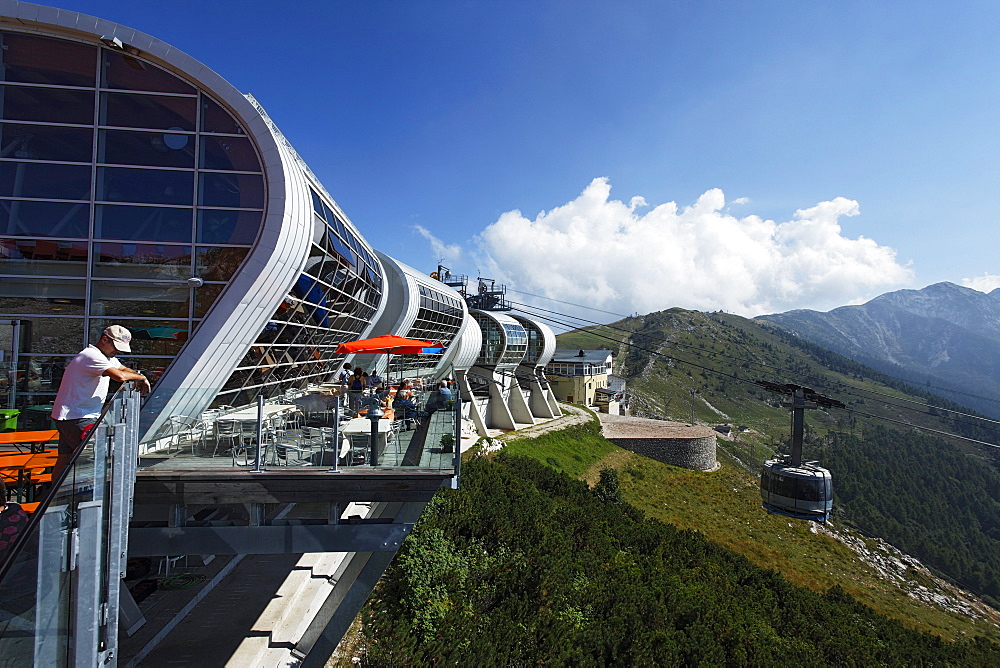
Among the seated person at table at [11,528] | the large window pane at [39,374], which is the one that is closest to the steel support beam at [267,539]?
the seated person at table at [11,528]

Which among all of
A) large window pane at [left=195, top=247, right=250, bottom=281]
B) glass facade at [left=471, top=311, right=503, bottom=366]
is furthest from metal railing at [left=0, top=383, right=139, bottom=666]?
glass facade at [left=471, top=311, right=503, bottom=366]

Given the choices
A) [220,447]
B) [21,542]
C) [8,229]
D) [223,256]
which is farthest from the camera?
[223,256]

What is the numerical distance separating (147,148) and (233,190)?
1.85 meters

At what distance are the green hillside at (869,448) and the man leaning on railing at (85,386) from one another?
25.1 metres

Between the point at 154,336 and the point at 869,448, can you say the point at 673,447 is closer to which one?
the point at 154,336

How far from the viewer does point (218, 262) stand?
916cm

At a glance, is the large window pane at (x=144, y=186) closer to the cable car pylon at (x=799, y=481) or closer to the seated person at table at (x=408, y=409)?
the seated person at table at (x=408, y=409)

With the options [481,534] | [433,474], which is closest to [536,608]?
[481,534]

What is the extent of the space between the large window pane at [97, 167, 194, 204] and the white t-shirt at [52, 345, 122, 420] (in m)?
5.38

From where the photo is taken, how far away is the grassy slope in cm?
2306

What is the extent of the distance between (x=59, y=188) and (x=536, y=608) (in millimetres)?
14213

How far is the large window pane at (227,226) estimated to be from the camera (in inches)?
362

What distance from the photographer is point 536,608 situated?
11.7 m

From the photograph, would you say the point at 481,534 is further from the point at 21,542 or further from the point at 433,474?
the point at 21,542
